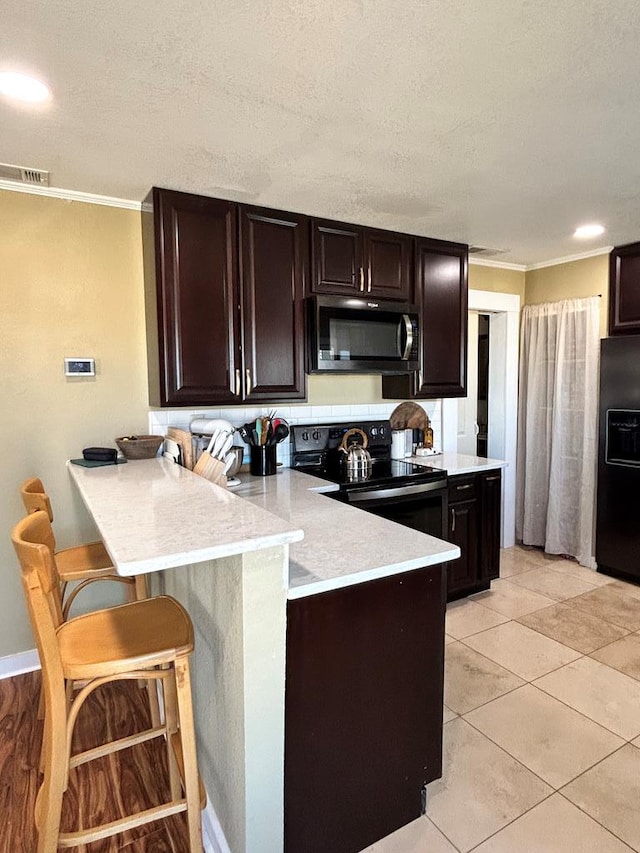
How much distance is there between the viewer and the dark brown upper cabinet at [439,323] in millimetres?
3434

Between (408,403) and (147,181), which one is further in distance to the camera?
(408,403)

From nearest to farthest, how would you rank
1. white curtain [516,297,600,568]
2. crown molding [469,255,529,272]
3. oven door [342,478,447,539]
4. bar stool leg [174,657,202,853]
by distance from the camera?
bar stool leg [174,657,202,853] → oven door [342,478,447,539] → white curtain [516,297,600,568] → crown molding [469,255,529,272]

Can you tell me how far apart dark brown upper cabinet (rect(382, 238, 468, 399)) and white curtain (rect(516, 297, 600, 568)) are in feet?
3.13

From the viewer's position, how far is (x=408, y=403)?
3.80 metres

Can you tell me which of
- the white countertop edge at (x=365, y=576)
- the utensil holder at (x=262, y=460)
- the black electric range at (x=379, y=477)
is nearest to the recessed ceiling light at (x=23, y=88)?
the white countertop edge at (x=365, y=576)

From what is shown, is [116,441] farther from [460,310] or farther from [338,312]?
[460,310]

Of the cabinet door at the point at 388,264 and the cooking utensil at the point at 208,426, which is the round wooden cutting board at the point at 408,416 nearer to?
the cabinet door at the point at 388,264

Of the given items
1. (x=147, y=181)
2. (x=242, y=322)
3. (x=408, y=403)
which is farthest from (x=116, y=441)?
(x=408, y=403)

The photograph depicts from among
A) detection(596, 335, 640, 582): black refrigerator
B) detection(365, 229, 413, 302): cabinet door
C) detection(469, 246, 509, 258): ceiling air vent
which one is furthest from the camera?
detection(469, 246, 509, 258): ceiling air vent

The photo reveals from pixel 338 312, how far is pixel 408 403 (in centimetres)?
109

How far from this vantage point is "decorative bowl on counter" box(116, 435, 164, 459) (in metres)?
2.51

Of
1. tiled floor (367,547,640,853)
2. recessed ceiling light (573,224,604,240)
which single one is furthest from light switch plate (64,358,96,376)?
recessed ceiling light (573,224,604,240)

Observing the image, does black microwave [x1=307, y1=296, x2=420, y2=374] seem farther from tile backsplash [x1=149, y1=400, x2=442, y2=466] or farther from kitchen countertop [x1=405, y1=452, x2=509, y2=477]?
kitchen countertop [x1=405, y1=452, x2=509, y2=477]

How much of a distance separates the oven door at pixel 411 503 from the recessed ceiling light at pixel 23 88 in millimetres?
2081
